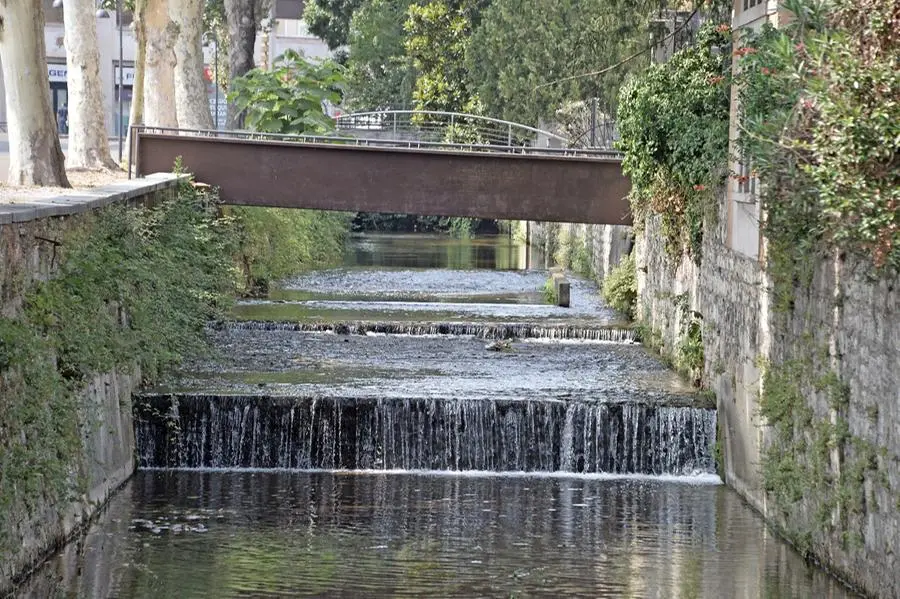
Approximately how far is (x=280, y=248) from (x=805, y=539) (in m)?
23.3

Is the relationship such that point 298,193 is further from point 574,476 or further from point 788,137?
point 788,137

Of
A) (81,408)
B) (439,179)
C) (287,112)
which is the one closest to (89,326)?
(81,408)

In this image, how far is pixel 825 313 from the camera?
15898 millimetres

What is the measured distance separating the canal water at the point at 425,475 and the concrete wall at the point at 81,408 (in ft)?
0.85

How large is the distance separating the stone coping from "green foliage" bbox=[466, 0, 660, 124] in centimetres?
1479

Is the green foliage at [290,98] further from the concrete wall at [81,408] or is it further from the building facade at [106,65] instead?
the building facade at [106,65]

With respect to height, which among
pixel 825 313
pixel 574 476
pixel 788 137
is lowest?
pixel 574 476

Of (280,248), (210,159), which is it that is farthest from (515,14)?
(210,159)

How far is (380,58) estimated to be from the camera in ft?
231

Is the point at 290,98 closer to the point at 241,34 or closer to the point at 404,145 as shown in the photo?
the point at 404,145

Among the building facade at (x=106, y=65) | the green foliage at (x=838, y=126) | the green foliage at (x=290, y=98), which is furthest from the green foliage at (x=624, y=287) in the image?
the building facade at (x=106, y=65)

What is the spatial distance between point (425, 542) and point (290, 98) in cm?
2397

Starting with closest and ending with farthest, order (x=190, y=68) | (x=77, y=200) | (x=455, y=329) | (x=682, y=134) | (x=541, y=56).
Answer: (x=77, y=200), (x=682, y=134), (x=455, y=329), (x=190, y=68), (x=541, y=56)

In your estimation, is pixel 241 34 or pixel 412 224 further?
pixel 412 224
